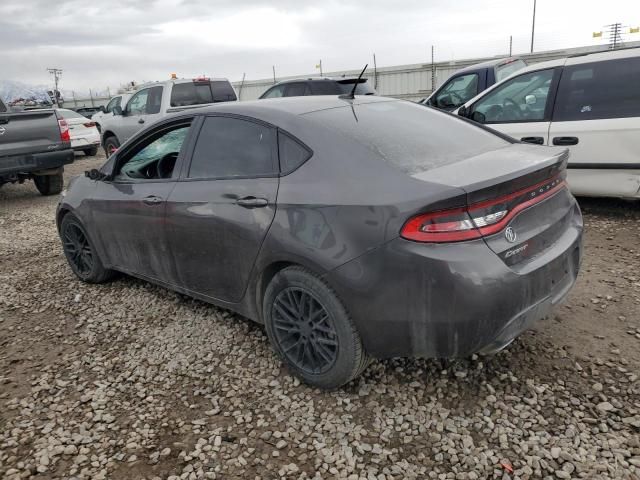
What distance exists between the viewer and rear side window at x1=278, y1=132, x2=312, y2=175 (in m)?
2.60

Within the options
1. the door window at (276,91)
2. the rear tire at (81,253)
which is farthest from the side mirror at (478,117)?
the door window at (276,91)

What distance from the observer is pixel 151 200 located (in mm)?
Answer: 3363

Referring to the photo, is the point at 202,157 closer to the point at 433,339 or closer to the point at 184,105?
the point at 433,339

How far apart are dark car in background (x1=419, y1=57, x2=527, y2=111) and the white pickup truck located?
4.49 metres

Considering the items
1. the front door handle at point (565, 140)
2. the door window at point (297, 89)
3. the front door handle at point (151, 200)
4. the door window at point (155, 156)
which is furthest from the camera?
the door window at point (297, 89)

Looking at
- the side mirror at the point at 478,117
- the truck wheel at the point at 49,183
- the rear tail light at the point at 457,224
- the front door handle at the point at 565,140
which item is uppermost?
the side mirror at the point at 478,117

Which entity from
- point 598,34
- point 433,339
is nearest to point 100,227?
point 433,339

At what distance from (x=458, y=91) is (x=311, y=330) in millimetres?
7513

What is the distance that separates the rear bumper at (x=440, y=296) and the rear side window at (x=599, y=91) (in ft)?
10.9

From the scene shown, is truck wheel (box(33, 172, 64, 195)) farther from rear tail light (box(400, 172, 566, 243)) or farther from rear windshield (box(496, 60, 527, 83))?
rear tail light (box(400, 172, 566, 243))

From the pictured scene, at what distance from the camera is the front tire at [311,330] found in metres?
2.42

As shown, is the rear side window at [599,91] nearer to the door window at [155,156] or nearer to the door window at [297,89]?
the door window at [155,156]

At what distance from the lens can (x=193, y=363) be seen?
3033mm

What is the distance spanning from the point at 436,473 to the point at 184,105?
9.41 m
